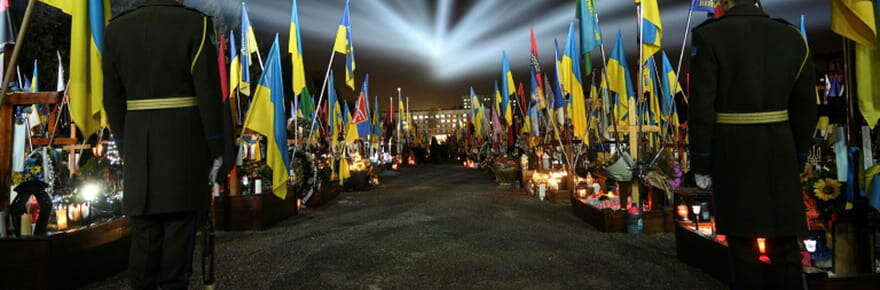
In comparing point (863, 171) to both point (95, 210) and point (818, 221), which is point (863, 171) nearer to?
point (818, 221)

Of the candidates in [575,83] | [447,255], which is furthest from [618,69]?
[447,255]

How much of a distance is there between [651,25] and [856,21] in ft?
11.0

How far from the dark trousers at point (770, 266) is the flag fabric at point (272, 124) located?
17.0 feet

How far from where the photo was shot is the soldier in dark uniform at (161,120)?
2412 mm

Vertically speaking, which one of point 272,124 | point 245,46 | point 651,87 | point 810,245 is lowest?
point 810,245

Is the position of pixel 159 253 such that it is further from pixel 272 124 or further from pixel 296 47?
pixel 296 47

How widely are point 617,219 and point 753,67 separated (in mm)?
3936

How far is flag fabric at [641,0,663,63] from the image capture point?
593 centimetres

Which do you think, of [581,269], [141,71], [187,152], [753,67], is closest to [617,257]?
[581,269]

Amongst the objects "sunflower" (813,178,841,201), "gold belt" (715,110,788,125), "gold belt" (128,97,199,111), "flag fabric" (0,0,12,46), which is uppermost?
"flag fabric" (0,0,12,46)

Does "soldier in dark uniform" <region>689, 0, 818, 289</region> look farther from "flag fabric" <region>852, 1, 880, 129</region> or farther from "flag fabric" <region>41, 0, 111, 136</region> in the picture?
"flag fabric" <region>41, 0, 111, 136</region>

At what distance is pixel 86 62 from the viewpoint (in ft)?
11.7

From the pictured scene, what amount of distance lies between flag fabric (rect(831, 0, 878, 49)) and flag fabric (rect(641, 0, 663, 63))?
3146 millimetres

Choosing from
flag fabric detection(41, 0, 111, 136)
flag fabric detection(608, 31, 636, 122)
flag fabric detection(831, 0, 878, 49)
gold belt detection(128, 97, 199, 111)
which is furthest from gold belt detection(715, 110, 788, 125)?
flag fabric detection(608, 31, 636, 122)
